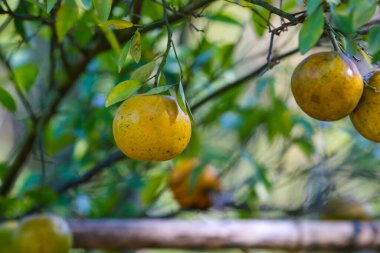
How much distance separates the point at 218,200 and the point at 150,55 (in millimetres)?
437

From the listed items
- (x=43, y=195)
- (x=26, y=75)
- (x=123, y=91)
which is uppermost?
(x=123, y=91)

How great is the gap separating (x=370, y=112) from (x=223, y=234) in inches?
31.1

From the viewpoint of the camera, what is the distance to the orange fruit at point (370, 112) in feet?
2.13

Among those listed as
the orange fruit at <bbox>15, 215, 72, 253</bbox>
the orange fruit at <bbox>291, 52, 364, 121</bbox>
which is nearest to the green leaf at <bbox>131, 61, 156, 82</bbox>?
the orange fruit at <bbox>291, 52, 364, 121</bbox>

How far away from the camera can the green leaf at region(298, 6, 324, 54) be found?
0.58m

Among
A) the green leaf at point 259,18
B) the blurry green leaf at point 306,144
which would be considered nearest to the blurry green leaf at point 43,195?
the green leaf at point 259,18

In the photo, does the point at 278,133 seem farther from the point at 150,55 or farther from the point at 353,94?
the point at 353,94

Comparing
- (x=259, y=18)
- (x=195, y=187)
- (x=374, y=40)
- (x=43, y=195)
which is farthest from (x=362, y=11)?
(x=195, y=187)

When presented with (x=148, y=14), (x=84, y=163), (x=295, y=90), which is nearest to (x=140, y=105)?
(x=295, y=90)

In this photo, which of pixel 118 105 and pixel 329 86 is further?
pixel 118 105

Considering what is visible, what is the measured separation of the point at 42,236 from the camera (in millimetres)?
1043

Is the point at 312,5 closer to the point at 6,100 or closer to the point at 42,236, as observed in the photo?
the point at 6,100

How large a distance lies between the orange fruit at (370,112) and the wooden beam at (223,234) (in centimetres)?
73

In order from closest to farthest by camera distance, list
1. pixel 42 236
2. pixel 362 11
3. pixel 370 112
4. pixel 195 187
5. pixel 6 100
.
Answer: pixel 362 11
pixel 370 112
pixel 6 100
pixel 42 236
pixel 195 187
